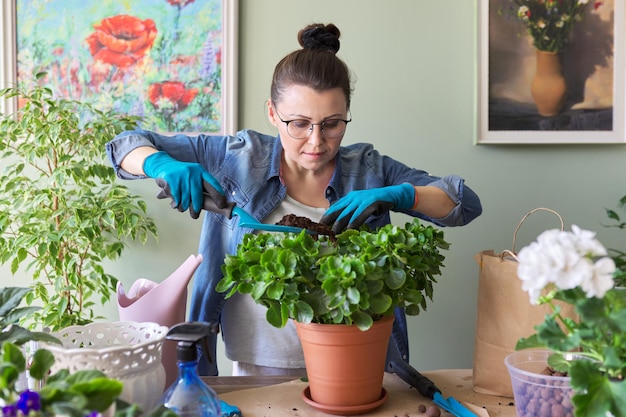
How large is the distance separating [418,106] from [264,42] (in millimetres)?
547

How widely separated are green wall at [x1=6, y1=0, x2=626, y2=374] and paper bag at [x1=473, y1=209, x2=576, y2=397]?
95cm

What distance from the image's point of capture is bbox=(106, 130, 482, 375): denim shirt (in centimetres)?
144

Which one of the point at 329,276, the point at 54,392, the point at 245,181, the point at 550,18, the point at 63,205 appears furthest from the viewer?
the point at 550,18

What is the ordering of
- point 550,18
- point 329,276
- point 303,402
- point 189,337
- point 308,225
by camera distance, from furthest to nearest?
point 550,18, point 308,225, point 303,402, point 329,276, point 189,337

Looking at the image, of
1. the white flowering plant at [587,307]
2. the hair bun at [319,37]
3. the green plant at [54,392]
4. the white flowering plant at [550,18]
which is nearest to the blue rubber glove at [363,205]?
the hair bun at [319,37]

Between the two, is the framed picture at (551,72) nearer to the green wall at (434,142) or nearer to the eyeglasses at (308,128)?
the green wall at (434,142)

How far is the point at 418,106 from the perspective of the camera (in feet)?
6.58

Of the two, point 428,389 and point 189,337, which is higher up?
point 189,337

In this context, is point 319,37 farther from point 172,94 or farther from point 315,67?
point 172,94

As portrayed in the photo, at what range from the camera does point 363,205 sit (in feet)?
4.18

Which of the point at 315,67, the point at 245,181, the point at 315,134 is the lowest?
the point at 245,181

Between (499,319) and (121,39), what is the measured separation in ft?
4.99

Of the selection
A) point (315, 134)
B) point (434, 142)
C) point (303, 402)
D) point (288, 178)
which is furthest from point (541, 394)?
point (434, 142)

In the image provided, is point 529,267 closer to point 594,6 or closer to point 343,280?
point 343,280
